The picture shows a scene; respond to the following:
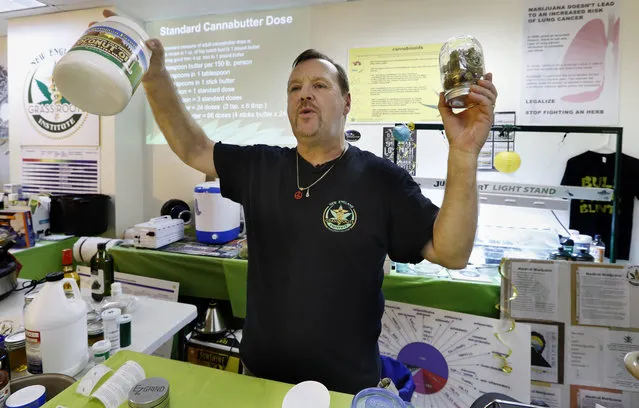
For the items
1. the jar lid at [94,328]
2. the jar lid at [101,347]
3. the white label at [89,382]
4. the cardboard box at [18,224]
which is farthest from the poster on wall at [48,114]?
the white label at [89,382]

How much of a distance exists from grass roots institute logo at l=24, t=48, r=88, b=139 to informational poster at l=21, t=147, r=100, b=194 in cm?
16

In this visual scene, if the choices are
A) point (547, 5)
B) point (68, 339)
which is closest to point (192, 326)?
point (68, 339)

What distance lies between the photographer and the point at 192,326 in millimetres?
2193

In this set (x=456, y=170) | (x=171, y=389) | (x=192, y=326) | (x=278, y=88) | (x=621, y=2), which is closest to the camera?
(x=171, y=389)

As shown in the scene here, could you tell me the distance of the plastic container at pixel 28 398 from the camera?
64 centimetres

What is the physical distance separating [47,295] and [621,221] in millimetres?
2818

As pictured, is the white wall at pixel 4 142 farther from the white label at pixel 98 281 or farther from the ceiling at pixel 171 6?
the white label at pixel 98 281

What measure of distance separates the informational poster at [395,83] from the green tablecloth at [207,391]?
6.84 feet

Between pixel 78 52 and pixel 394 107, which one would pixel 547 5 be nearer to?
pixel 394 107

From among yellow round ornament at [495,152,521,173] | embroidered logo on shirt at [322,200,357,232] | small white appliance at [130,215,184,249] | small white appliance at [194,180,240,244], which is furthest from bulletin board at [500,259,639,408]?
small white appliance at [130,215,184,249]

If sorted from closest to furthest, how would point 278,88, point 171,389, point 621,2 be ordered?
point 171,389 < point 621,2 < point 278,88

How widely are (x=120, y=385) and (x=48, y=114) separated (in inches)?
113

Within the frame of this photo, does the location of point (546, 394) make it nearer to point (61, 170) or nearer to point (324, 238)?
point (324, 238)

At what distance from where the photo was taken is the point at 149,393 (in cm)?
60
